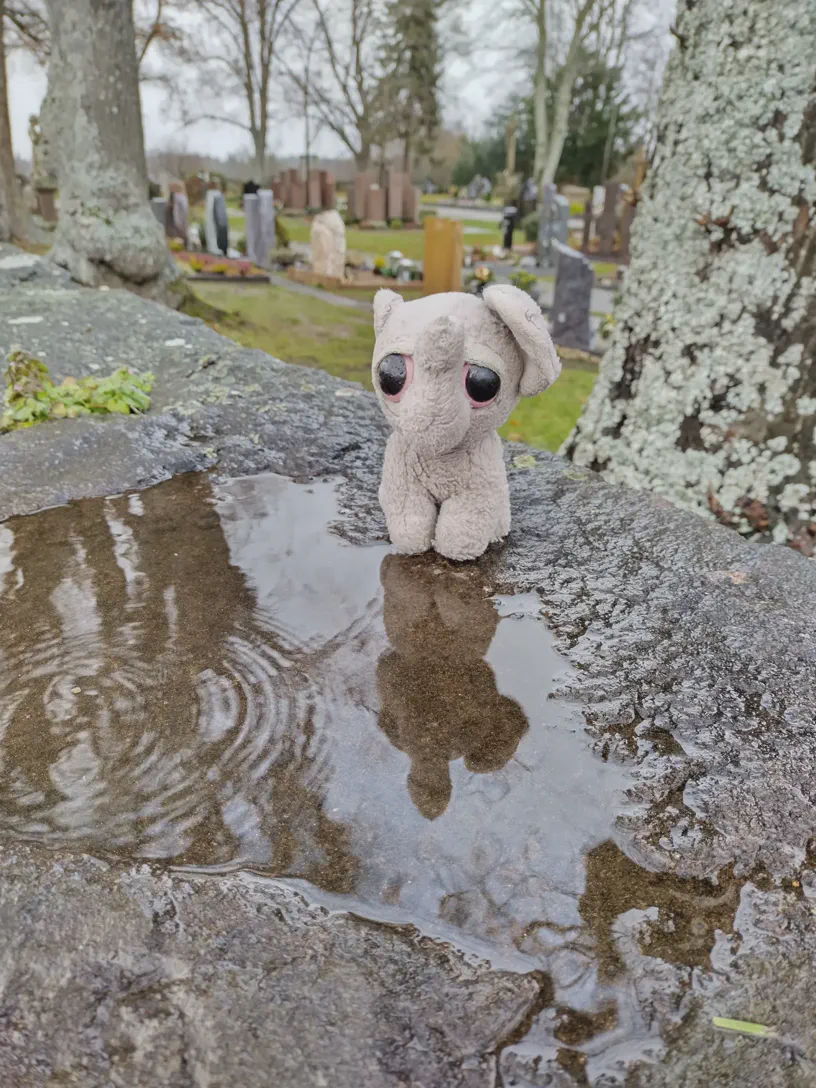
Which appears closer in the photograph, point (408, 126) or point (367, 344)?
point (367, 344)

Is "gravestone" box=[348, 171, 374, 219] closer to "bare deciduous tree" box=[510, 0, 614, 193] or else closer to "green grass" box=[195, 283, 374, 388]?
"bare deciduous tree" box=[510, 0, 614, 193]

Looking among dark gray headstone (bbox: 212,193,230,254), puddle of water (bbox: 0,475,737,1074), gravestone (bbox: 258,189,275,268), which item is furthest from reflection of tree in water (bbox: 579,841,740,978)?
dark gray headstone (bbox: 212,193,230,254)

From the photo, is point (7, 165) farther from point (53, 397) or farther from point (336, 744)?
point (336, 744)

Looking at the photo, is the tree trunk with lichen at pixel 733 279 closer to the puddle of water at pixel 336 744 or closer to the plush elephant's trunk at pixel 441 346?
the puddle of water at pixel 336 744

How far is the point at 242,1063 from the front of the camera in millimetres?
1024

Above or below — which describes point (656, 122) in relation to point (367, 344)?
above

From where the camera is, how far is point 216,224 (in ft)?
44.1

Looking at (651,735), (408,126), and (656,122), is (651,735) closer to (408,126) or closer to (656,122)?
(656,122)

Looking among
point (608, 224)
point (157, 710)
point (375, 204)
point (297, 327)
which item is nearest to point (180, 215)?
point (375, 204)

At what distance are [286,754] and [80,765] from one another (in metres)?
0.41

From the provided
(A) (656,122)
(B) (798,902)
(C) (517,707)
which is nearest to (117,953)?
(C) (517,707)

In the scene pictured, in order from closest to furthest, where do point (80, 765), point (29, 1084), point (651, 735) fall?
1. point (29, 1084)
2. point (80, 765)
3. point (651, 735)

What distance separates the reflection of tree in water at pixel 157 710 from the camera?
1405 millimetres

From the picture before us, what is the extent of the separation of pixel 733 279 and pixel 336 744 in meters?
2.73
